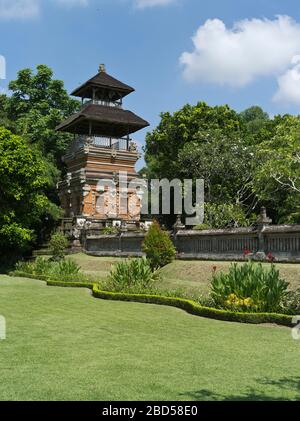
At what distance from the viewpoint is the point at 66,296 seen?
16641mm

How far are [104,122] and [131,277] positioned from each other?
78.2 feet

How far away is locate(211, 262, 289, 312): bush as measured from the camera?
11.9 metres

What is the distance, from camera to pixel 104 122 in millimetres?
39344

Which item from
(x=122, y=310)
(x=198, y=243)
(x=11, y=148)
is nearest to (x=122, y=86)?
(x=11, y=148)

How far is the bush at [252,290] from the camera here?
11891mm

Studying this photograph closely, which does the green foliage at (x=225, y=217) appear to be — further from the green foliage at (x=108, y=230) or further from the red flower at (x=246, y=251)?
the red flower at (x=246, y=251)

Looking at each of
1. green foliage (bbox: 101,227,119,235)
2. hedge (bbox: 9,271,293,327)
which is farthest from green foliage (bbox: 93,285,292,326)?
green foliage (bbox: 101,227,119,235)

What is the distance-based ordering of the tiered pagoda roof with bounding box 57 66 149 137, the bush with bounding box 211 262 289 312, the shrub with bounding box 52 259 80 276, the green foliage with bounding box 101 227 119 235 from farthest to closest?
1. the tiered pagoda roof with bounding box 57 66 149 137
2. the green foliage with bounding box 101 227 119 235
3. the shrub with bounding box 52 259 80 276
4. the bush with bounding box 211 262 289 312

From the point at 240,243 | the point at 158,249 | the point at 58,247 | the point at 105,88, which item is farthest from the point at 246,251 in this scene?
the point at 105,88

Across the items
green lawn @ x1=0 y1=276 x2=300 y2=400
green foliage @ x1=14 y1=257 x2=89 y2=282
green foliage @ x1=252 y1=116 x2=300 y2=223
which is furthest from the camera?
Result: green foliage @ x1=252 y1=116 x2=300 y2=223

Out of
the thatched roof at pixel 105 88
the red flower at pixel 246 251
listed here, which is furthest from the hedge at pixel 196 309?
the thatched roof at pixel 105 88

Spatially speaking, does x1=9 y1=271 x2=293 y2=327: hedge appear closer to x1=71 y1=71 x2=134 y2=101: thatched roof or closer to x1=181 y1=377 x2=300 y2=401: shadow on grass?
x1=181 y1=377 x2=300 y2=401: shadow on grass
